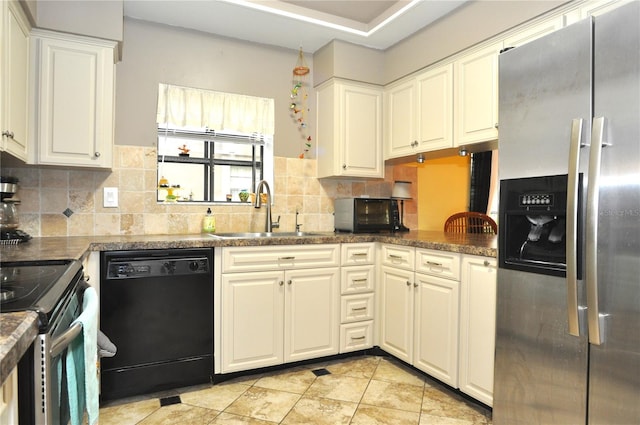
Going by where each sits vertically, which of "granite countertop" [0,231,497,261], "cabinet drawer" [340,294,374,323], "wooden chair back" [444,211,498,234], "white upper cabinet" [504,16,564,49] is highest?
"white upper cabinet" [504,16,564,49]

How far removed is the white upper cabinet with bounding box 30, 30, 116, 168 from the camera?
2.32m

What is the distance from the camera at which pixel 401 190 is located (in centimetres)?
359

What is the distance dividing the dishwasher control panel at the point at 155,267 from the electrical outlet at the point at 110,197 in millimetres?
733

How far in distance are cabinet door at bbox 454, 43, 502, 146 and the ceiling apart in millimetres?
412

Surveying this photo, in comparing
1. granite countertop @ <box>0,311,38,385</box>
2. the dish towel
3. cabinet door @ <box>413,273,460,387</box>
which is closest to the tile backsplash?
cabinet door @ <box>413,273,460,387</box>

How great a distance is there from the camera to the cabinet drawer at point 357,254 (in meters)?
2.83

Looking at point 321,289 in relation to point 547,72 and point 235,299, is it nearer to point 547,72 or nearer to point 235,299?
point 235,299

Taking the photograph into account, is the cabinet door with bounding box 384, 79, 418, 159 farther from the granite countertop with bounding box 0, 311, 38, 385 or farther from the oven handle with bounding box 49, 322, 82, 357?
the granite countertop with bounding box 0, 311, 38, 385

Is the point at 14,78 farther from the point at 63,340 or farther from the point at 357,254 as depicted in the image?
the point at 357,254

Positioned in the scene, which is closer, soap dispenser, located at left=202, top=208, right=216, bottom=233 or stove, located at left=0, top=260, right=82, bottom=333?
stove, located at left=0, top=260, right=82, bottom=333

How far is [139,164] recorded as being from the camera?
287cm

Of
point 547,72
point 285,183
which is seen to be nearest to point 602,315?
point 547,72

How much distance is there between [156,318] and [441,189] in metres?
3.29

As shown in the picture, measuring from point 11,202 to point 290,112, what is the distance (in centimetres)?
202
